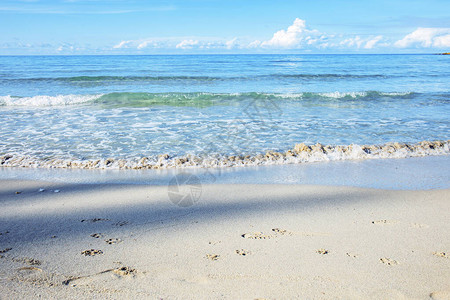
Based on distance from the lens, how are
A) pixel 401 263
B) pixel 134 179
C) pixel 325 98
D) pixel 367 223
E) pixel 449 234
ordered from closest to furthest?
pixel 401 263 < pixel 449 234 < pixel 367 223 < pixel 134 179 < pixel 325 98

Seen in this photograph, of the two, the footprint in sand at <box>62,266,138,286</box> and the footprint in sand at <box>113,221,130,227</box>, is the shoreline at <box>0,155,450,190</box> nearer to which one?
the footprint in sand at <box>113,221,130,227</box>

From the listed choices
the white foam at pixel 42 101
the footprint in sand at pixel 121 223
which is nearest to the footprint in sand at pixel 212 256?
the footprint in sand at pixel 121 223

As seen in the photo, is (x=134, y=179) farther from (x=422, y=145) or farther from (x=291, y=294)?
(x=422, y=145)

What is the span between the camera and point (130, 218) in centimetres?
388

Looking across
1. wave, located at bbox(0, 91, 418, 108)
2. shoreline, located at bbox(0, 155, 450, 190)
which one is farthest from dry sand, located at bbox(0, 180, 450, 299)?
wave, located at bbox(0, 91, 418, 108)

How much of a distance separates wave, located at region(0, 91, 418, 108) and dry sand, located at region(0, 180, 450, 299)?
31.7 feet

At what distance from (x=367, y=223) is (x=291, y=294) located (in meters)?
1.70

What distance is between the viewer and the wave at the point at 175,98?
14.0 m

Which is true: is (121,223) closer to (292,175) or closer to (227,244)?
(227,244)

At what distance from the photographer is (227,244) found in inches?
127

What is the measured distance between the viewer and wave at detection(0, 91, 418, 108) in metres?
14.0

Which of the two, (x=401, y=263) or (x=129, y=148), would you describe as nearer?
(x=401, y=263)

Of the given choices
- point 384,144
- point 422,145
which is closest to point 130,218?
point 384,144

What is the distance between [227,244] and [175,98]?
41.5 ft
